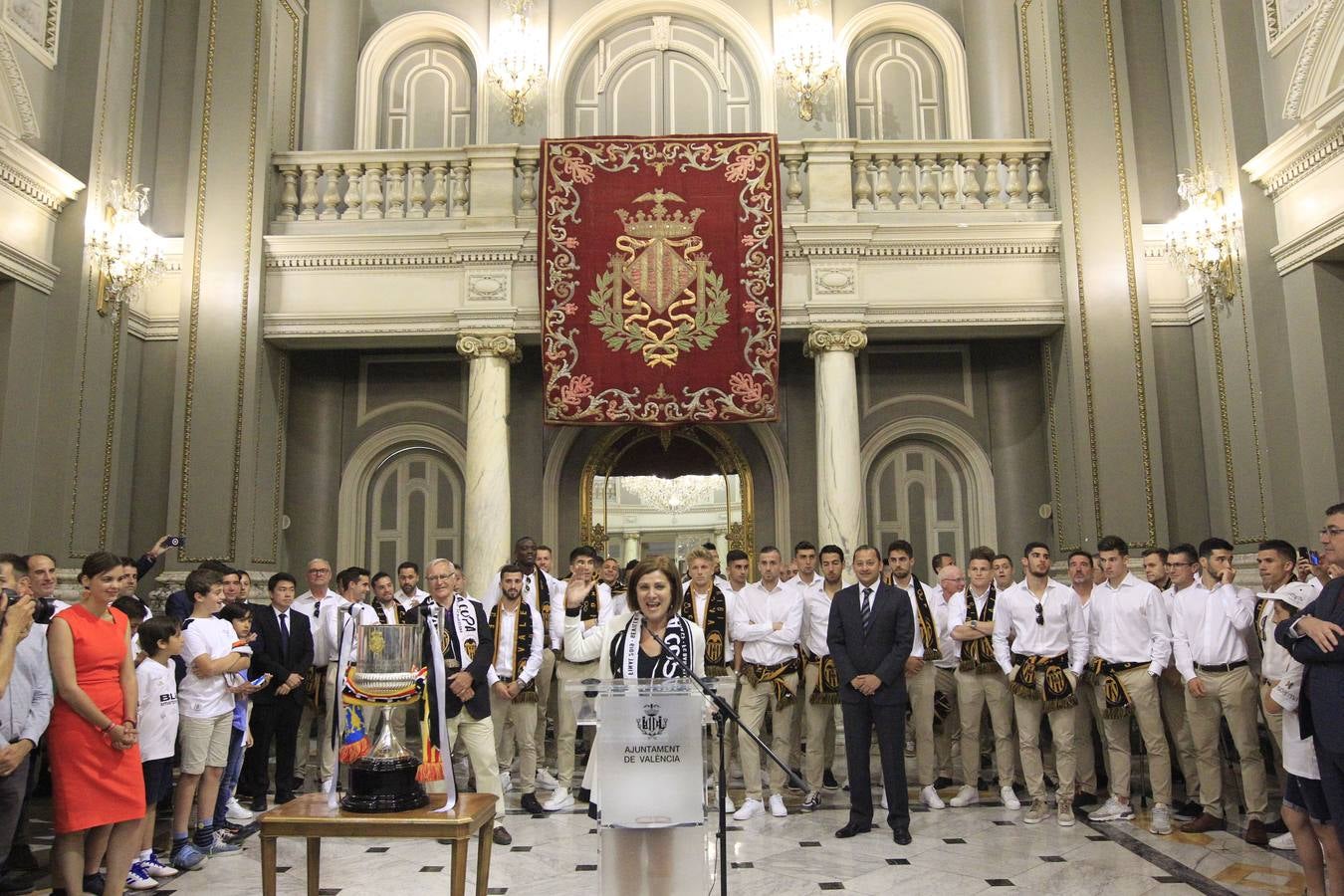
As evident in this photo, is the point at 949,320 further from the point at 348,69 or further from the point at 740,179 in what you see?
the point at 348,69

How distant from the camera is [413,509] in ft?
36.8

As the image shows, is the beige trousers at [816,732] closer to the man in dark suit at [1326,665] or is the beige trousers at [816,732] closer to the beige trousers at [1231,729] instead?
the beige trousers at [1231,729]

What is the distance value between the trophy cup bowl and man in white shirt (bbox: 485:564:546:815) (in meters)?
3.14

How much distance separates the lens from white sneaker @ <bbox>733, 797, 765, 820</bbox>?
647 centimetres

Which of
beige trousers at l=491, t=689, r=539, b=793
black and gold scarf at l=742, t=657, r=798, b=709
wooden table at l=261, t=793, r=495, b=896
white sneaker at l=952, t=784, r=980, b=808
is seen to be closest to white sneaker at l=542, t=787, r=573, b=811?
beige trousers at l=491, t=689, r=539, b=793

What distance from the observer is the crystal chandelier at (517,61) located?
10773 millimetres

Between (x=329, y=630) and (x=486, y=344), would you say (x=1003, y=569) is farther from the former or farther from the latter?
(x=486, y=344)

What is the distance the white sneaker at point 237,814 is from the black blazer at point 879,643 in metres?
3.56

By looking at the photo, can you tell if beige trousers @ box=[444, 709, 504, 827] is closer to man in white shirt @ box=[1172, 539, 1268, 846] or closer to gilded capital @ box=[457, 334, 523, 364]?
man in white shirt @ box=[1172, 539, 1268, 846]

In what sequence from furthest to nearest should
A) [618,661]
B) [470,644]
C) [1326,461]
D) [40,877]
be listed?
[1326,461], [470,644], [40,877], [618,661]

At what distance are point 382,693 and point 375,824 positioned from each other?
40cm

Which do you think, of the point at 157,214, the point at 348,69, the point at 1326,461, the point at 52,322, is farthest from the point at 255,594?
the point at 1326,461

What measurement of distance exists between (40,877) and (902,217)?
8033 mm

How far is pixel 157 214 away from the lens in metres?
9.70
